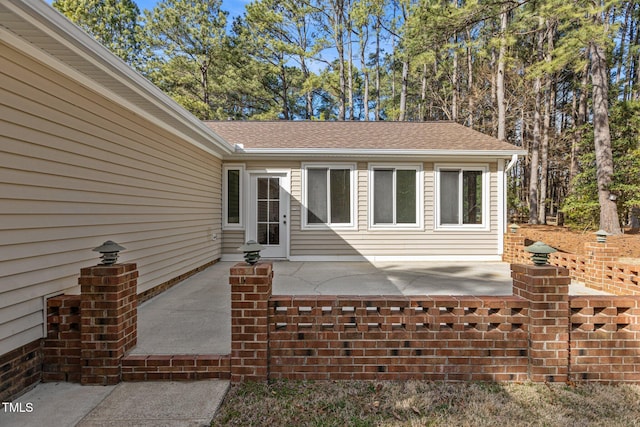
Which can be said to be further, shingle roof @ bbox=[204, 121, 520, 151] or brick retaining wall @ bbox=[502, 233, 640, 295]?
shingle roof @ bbox=[204, 121, 520, 151]

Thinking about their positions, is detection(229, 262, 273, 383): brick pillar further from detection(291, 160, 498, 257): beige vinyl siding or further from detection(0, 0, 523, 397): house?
detection(291, 160, 498, 257): beige vinyl siding

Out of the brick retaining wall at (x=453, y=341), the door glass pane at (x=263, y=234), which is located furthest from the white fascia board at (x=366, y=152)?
the brick retaining wall at (x=453, y=341)

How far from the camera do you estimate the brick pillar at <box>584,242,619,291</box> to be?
4629mm

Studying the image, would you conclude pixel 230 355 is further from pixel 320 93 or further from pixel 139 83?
pixel 320 93

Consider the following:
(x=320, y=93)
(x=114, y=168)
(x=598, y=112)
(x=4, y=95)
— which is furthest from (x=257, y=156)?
(x=320, y=93)

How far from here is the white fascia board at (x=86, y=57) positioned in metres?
2.01

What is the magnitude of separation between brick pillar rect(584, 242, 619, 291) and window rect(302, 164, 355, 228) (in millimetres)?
4194

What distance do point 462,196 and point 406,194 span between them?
129 cm

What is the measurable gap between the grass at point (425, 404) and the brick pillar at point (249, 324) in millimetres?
108

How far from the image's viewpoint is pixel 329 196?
7242 mm

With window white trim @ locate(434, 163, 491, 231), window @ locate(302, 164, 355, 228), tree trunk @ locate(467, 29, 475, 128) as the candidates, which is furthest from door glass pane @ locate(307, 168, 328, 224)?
tree trunk @ locate(467, 29, 475, 128)

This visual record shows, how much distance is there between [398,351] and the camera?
242 centimetres

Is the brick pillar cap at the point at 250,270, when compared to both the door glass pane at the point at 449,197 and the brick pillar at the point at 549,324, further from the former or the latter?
the door glass pane at the point at 449,197

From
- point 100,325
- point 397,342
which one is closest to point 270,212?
point 100,325
